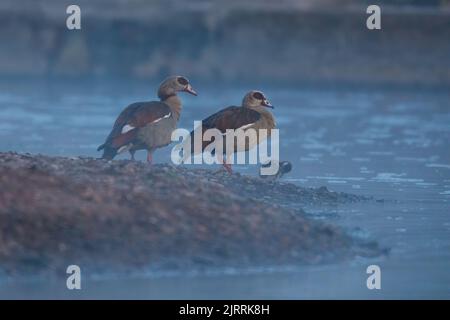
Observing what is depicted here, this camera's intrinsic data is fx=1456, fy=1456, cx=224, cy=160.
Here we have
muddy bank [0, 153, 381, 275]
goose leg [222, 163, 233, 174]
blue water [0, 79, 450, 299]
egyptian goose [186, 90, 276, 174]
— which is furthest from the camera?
goose leg [222, 163, 233, 174]

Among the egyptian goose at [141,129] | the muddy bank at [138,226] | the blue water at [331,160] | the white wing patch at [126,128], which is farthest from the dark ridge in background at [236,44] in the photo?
the muddy bank at [138,226]

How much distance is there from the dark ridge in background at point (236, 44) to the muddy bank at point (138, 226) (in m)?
18.8

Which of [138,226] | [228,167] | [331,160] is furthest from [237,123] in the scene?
[331,160]

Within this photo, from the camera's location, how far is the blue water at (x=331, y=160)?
11156 millimetres

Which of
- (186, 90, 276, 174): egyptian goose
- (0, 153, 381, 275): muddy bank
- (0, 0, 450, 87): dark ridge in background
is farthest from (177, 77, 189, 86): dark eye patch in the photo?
(0, 0, 450, 87): dark ridge in background

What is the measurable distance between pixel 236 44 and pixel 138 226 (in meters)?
21.2

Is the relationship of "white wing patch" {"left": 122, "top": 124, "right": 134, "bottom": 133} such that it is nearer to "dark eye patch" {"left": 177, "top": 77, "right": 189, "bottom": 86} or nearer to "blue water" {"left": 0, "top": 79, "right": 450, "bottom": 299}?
"dark eye patch" {"left": 177, "top": 77, "right": 189, "bottom": 86}

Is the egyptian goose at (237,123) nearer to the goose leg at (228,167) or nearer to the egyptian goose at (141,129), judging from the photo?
the goose leg at (228,167)

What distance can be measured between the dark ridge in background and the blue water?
75 cm

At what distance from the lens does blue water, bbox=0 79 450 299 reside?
11.2 m

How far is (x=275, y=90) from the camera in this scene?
31.0 m

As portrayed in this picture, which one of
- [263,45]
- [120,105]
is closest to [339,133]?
[120,105]

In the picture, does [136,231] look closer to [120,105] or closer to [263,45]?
[120,105]

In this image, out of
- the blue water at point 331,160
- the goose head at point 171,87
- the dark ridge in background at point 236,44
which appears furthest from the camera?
the dark ridge in background at point 236,44
